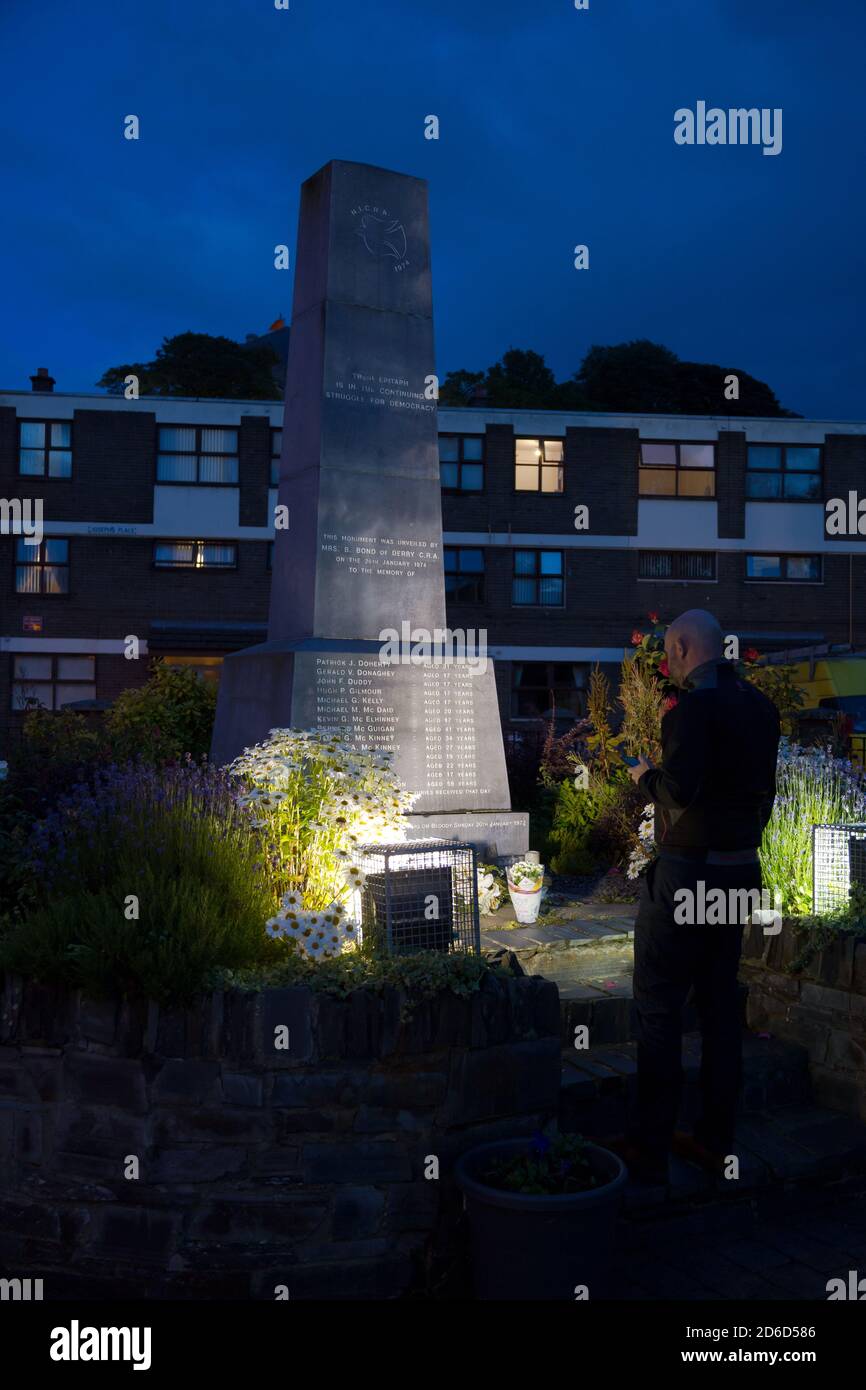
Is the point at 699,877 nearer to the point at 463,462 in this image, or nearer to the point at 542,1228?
the point at 542,1228

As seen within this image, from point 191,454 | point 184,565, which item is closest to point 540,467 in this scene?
point 191,454

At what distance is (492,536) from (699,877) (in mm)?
25623

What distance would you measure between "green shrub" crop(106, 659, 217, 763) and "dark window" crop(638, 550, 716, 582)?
17131 millimetres

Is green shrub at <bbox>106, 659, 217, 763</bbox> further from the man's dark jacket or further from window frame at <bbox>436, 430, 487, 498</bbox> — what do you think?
window frame at <bbox>436, 430, 487, 498</bbox>

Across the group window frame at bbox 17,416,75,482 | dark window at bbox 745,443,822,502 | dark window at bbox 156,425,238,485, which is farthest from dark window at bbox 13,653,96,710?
dark window at bbox 745,443,822,502

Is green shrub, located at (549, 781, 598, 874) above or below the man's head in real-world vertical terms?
below

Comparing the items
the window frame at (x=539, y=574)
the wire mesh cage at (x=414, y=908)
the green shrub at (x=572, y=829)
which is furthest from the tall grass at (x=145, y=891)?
the window frame at (x=539, y=574)

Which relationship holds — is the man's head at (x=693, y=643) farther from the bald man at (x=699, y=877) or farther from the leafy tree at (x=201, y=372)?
the leafy tree at (x=201, y=372)

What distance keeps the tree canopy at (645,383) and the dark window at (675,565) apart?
719 inches

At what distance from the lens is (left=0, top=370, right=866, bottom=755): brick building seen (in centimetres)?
2845

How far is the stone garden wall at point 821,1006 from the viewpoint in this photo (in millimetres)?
5840

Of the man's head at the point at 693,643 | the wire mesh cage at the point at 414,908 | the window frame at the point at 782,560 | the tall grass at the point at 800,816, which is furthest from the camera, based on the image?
the window frame at the point at 782,560

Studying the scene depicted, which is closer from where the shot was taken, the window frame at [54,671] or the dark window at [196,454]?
the window frame at [54,671]

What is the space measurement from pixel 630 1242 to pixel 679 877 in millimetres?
1597
